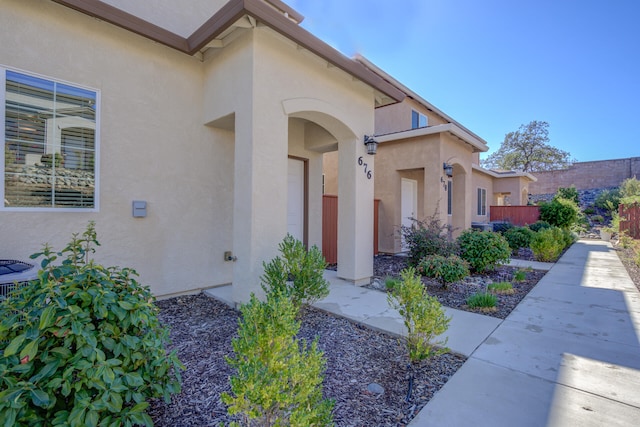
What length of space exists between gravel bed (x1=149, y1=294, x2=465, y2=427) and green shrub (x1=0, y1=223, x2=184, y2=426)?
23.2 inches

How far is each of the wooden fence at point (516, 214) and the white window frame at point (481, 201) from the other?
1545 millimetres

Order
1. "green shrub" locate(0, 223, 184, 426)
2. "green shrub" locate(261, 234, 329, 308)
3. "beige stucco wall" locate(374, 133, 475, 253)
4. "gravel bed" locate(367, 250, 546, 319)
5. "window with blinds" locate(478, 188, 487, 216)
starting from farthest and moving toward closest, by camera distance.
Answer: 1. "window with blinds" locate(478, 188, 487, 216)
2. "beige stucco wall" locate(374, 133, 475, 253)
3. "gravel bed" locate(367, 250, 546, 319)
4. "green shrub" locate(261, 234, 329, 308)
5. "green shrub" locate(0, 223, 184, 426)

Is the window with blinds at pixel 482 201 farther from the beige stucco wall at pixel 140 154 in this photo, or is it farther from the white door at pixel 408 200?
the beige stucco wall at pixel 140 154

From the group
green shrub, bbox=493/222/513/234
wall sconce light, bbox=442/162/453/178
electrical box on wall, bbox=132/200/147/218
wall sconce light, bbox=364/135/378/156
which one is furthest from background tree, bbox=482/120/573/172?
electrical box on wall, bbox=132/200/147/218

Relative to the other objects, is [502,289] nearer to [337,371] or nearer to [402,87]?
[337,371]

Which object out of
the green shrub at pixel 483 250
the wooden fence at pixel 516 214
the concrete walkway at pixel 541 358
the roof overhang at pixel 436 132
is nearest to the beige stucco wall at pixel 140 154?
the concrete walkway at pixel 541 358

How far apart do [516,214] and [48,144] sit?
21.3m

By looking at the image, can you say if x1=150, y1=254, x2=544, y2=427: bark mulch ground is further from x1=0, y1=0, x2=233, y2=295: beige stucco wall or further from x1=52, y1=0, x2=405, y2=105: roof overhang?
x1=52, y1=0, x2=405, y2=105: roof overhang

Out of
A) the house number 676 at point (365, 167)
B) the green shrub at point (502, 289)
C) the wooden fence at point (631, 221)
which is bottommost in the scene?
the green shrub at point (502, 289)

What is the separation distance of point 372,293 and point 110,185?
4.81m

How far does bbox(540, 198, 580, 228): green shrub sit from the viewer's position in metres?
14.7

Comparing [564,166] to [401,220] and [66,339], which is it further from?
[66,339]

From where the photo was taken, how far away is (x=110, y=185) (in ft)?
14.8

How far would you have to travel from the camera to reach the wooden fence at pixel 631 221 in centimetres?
1302
